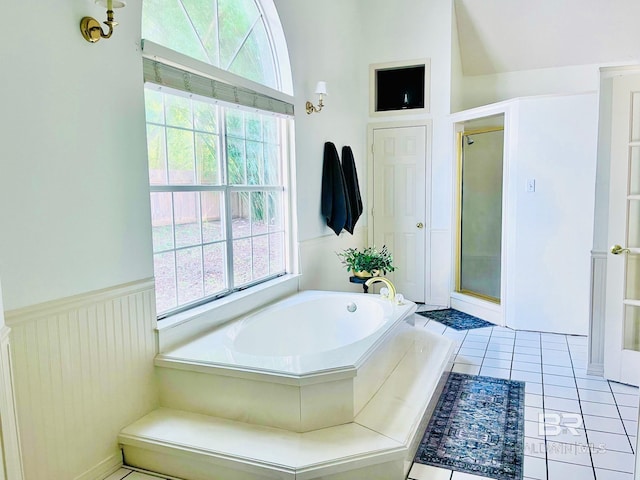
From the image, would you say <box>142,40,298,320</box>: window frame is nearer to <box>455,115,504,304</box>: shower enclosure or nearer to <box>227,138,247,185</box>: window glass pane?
<box>227,138,247,185</box>: window glass pane

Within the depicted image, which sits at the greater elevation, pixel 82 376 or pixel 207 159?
pixel 207 159

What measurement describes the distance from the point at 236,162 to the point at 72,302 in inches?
59.0

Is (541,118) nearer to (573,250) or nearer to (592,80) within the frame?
(573,250)

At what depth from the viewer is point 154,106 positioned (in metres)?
2.41

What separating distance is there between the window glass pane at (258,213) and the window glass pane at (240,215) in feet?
0.18

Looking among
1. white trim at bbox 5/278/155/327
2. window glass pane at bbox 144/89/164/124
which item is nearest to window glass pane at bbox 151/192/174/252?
white trim at bbox 5/278/155/327

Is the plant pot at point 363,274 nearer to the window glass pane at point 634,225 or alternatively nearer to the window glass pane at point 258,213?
the window glass pane at point 258,213

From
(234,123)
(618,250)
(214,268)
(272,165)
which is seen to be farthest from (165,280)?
(618,250)

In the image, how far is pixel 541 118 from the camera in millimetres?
3959

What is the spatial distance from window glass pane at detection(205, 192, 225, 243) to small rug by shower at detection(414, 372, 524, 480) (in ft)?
5.33

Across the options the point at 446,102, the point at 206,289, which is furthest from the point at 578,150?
the point at 206,289

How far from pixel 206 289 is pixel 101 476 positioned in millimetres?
1116

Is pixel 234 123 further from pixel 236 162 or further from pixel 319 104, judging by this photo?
pixel 319 104

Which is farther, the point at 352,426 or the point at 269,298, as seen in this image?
the point at 269,298
